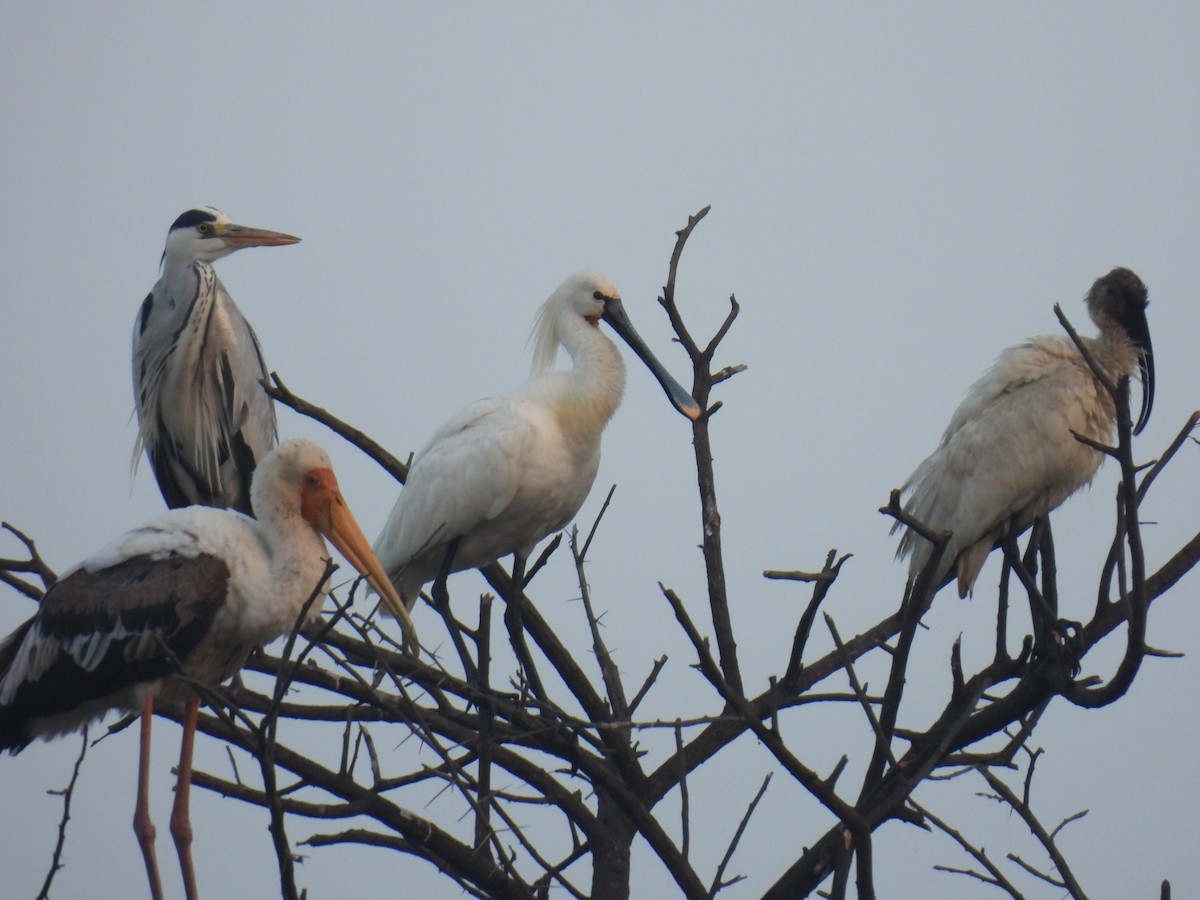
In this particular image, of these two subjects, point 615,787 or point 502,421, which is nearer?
point 615,787

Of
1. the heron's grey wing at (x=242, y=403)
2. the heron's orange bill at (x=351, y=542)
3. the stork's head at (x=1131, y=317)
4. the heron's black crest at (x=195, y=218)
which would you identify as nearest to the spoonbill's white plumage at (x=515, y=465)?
the heron's grey wing at (x=242, y=403)

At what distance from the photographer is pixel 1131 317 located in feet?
23.8

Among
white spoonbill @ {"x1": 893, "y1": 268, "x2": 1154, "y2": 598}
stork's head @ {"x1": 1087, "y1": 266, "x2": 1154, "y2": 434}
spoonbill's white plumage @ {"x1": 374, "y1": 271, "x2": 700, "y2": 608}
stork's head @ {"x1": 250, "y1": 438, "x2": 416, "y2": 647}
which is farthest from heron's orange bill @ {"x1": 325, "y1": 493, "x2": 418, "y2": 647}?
stork's head @ {"x1": 1087, "y1": 266, "x2": 1154, "y2": 434}

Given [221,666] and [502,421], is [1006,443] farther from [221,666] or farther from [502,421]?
[221,666]

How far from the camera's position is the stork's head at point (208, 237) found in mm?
7621

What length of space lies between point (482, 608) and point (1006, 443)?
3.00 m

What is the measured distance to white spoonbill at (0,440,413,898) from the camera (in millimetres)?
4609

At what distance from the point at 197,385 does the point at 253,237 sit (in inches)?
35.2

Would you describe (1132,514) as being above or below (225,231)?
below

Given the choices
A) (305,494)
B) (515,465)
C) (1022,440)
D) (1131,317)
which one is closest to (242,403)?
(515,465)

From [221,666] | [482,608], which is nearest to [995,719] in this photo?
[482,608]

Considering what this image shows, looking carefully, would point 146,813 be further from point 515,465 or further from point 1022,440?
point 1022,440

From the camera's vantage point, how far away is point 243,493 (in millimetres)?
7645

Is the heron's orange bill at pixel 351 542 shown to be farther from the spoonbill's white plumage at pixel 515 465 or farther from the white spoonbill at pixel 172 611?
the spoonbill's white plumage at pixel 515 465
